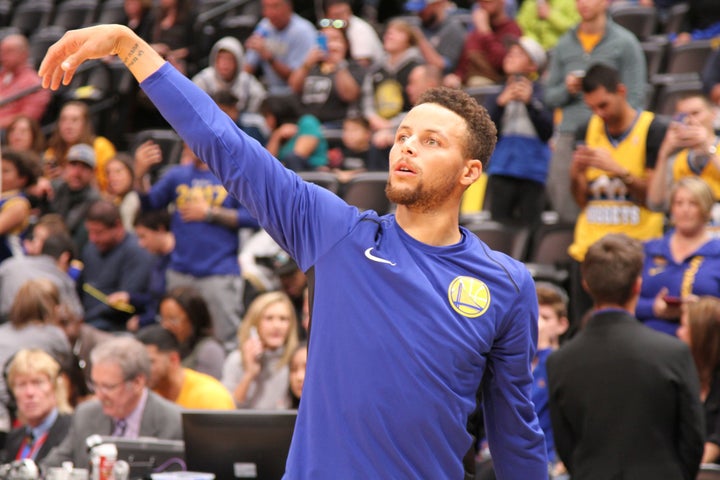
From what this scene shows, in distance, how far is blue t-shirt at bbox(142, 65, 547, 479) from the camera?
8.30 feet

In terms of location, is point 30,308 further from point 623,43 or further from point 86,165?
point 623,43

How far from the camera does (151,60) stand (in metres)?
2.58

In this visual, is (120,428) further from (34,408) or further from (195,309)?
(195,309)

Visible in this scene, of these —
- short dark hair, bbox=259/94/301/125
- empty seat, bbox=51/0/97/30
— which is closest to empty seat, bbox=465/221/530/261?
short dark hair, bbox=259/94/301/125

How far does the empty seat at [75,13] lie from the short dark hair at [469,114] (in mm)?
10521

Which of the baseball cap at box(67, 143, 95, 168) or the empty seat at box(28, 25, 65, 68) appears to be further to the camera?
the empty seat at box(28, 25, 65, 68)

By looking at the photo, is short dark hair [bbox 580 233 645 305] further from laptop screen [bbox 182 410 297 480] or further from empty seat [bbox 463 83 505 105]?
empty seat [bbox 463 83 505 105]

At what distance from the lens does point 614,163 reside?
617 centimetres

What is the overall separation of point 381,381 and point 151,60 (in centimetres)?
87

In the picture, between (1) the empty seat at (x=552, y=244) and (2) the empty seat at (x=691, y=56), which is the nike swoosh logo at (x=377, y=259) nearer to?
(1) the empty seat at (x=552, y=244)

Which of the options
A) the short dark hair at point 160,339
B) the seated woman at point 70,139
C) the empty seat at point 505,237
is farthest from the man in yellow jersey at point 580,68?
the seated woman at point 70,139

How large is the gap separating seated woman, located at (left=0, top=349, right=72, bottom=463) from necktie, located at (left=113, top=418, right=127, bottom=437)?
321 mm

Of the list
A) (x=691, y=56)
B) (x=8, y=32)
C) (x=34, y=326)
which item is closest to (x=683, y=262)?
(x=34, y=326)

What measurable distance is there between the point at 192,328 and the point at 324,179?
1646 millimetres
